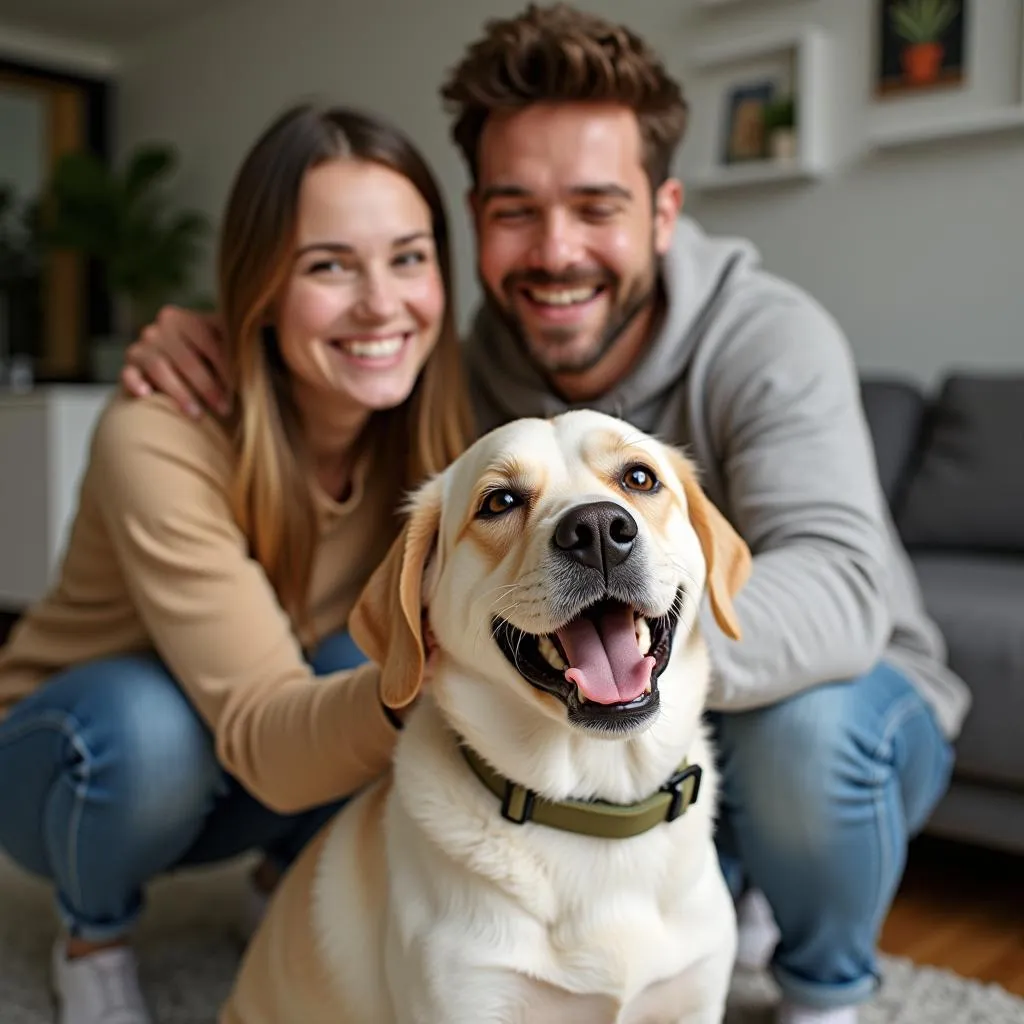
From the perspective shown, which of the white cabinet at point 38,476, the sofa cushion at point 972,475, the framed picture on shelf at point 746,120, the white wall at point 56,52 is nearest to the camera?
the sofa cushion at point 972,475

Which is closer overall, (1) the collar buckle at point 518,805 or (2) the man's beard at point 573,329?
(1) the collar buckle at point 518,805

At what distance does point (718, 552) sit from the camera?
1.14 metres

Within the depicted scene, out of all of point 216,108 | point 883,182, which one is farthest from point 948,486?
point 216,108

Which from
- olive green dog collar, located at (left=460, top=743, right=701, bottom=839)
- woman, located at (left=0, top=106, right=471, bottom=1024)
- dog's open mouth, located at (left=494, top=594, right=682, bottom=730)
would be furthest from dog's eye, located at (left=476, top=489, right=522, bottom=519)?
woman, located at (left=0, top=106, right=471, bottom=1024)

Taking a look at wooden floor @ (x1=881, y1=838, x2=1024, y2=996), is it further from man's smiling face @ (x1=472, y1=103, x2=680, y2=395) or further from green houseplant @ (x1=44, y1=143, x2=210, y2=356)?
green houseplant @ (x1=44, y1=143, x2=210, y2=356)

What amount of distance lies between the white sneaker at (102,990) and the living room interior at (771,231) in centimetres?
9

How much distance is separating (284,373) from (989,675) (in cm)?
123

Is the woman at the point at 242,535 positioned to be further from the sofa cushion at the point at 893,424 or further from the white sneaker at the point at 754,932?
the sofa cushion at the point at 893,424

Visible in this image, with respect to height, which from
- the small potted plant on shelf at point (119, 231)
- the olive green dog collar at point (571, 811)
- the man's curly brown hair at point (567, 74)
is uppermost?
the small potted plant on shelf at point (119, 231)

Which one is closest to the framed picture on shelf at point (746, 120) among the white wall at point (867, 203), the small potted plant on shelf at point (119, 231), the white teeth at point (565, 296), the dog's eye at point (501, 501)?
the white wall at point (867, 203)

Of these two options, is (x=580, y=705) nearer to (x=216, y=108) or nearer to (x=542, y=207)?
(x=542, y=207)

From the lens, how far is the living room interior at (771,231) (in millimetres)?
1935

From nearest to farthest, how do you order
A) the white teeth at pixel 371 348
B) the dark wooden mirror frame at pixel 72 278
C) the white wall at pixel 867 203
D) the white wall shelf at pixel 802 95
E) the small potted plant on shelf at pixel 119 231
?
the white teeth at pixel 371 348 < the white wall at pixel 867 203 < the white wall shelf at pixel 802 95 < the small potted plant on shelf at pixel 119 231 < the dark wooden mirror frame at pixel 72 278

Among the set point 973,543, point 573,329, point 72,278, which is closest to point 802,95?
point 973,543
